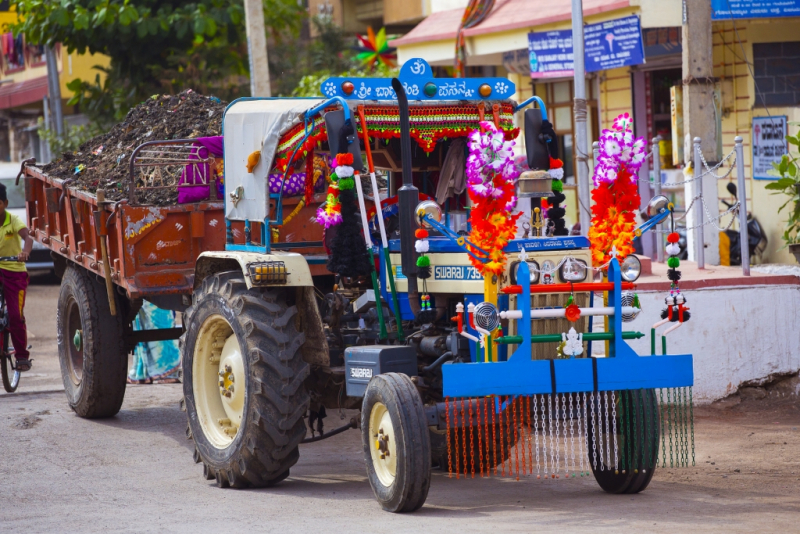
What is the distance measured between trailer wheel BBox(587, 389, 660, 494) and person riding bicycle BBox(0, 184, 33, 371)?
5979mm

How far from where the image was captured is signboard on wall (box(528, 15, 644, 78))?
14.6 meters

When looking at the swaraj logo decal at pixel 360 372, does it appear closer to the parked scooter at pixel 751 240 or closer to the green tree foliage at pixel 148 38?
Answer: the parked scooter at pixel 751 240

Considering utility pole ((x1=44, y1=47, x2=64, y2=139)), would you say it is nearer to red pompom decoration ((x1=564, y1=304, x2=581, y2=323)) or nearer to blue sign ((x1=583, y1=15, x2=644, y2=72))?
blue sign ((x1=583, y1=15, x2=644, y2=72))

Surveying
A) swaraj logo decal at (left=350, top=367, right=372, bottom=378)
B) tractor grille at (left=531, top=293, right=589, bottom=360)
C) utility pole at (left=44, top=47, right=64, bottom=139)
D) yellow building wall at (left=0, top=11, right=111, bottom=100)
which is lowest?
swaraj logo decal at (left=350, top=367, right=372, bottom=378)

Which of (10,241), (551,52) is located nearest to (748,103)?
(551,52)

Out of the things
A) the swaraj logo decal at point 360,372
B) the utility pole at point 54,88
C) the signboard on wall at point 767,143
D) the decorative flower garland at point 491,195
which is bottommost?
Answer: the swaraj logo decal at point 360,372

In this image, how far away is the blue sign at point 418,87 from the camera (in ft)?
22.6

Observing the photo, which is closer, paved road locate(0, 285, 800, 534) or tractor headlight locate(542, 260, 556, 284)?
paved road locate(0, 285, 800, 534)

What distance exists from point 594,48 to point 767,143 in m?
2.66

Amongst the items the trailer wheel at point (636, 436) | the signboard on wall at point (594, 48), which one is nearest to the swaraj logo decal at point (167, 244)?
the trailer wheel at point (636, 436)

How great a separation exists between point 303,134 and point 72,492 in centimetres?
272

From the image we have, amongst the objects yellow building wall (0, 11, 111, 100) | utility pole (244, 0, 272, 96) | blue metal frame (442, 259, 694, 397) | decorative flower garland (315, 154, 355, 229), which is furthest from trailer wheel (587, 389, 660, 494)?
yellow building wall (0, 11, 111, 100)

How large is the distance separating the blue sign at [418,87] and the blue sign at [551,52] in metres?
8.27

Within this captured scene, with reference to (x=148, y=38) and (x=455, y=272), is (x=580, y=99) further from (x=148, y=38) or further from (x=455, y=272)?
(x=148, y=38)
